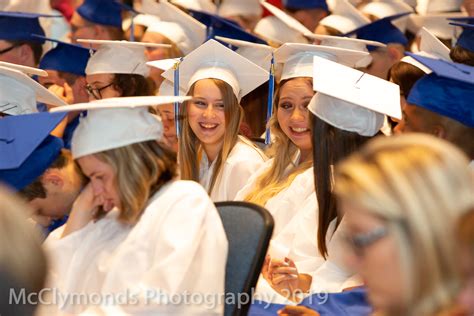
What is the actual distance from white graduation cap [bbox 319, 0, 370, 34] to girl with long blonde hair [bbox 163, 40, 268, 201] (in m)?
2.34

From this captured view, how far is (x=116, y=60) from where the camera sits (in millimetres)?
5711

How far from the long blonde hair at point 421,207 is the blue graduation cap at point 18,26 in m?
4.63

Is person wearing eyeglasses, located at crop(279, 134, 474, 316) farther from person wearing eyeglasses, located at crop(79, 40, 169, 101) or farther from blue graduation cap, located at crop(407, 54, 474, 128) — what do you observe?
person wearing eyeglasses, located at crop(79, 40, 169, 101)

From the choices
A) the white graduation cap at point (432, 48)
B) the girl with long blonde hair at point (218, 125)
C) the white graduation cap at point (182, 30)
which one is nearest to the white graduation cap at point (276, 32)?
the white graduation cap at point (182, 30)

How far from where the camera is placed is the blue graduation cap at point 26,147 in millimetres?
3361

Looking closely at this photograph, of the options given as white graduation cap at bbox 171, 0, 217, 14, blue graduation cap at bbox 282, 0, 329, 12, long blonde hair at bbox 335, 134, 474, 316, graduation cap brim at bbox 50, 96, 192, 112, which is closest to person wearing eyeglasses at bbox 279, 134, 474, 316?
long blonde hair at bbox 335, 134, 474, 316

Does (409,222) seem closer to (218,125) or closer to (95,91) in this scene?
(218,125)

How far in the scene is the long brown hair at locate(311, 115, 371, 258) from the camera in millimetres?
3670

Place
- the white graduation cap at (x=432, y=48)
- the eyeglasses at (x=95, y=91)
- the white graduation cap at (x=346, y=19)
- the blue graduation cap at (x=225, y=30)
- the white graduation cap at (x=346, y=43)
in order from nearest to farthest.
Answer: the white graduation cap at (x=432, y=48)
the eyeglasses at (x=95, y=91)
the white graduation cap at (x=346, y=43)
the blue graduation cap at (x=225, y=30)
the white graduation cap at (x=346, y=19)

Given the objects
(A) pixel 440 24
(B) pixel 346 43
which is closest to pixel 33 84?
(B) pixel 346 43

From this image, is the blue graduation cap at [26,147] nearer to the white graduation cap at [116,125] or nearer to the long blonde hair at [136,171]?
the white graduation cap at [116,125]

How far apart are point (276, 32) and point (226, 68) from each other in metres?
2.69

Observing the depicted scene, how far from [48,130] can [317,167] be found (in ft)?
3.65

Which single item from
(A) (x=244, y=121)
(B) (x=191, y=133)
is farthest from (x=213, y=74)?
(A) (x=244, y=121)
